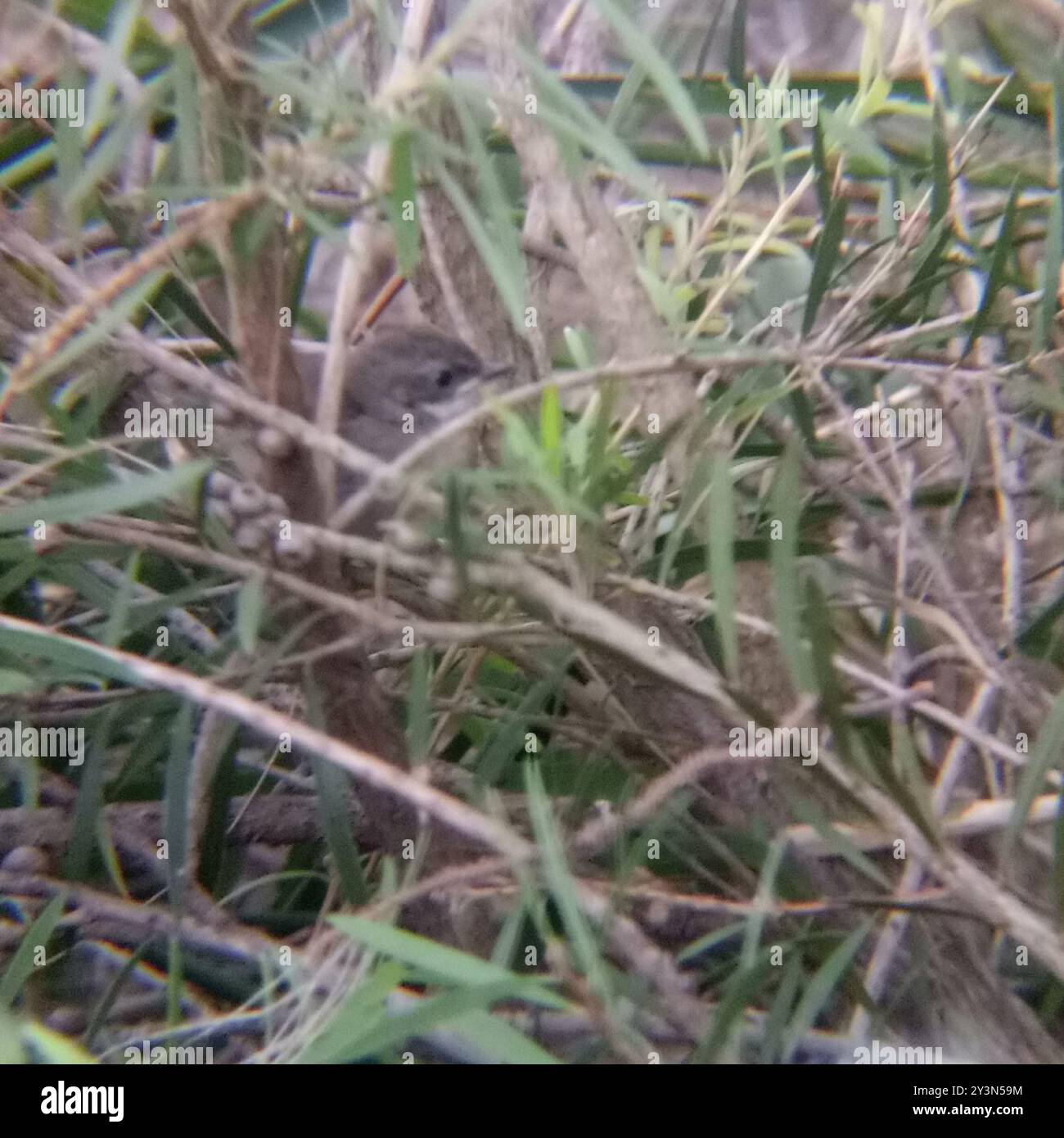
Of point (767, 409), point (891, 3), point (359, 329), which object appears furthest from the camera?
point (359, 329)

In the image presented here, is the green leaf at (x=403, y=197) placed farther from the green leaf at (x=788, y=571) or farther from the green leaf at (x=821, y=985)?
the green leaf at (x=821, y=985)

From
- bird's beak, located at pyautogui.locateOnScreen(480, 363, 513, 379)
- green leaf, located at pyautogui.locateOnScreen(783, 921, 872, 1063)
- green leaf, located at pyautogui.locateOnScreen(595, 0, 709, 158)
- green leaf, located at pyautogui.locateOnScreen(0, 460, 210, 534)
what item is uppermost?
green leaf, located at pyautogui.locateOnScreen(595, 0, 709, 158)

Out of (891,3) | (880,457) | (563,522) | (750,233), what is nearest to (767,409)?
(880,457)

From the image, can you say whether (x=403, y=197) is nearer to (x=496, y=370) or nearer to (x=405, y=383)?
(x=496, y=370)

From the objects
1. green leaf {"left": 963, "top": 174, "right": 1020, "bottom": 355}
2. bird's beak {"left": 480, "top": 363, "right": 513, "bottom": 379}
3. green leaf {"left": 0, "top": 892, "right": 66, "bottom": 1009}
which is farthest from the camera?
bird's beak {"left": 480, "top": 363, "right": 513, "bottom": 379}

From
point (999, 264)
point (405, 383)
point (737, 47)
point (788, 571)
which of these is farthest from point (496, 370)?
point (788, 571)

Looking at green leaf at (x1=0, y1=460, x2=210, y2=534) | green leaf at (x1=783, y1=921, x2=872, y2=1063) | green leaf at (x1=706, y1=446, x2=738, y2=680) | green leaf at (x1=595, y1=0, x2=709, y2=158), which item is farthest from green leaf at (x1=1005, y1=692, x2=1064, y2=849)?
green leaf at (x1=0, y1=460, x2=210, y2=534)

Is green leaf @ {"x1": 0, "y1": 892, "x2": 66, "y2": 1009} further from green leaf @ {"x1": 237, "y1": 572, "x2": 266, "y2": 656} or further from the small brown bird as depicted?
the small brown bird

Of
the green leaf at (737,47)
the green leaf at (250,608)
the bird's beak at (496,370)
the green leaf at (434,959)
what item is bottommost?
the green leaf at (434,959)

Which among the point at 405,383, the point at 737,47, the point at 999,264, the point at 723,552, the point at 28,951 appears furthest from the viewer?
the point at 405,383

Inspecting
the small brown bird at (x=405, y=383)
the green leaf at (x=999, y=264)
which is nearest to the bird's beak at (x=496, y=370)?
the small brown bird at (x=405, y=383)
